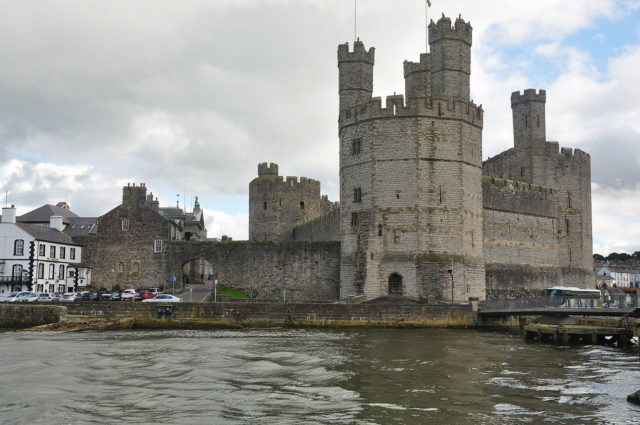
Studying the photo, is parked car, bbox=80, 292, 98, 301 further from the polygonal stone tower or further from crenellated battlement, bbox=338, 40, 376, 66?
crenellated battlement, bbox=338, 40, 376, 66

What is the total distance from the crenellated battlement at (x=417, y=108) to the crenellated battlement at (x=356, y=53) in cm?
517

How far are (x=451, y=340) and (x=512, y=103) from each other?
97.7ft

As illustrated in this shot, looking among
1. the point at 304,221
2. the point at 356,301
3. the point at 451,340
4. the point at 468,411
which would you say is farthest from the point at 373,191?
the point at 468,411

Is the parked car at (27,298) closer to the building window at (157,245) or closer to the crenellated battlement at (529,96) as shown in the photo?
the building window at (157,245)

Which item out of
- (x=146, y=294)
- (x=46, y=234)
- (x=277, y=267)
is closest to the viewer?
(x=146, y=294)

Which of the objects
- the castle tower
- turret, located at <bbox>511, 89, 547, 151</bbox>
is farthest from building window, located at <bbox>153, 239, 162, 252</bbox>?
turret, located at <bbox>511, 89, 547, 151</bbox>

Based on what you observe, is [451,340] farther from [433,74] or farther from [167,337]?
[433,74]

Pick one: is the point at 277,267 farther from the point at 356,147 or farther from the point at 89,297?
the point at 89,297

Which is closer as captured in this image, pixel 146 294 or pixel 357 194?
pixel 357 194

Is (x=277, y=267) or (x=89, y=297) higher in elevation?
(x=277, y=267)

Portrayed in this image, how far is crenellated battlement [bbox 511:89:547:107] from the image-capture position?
50531mm

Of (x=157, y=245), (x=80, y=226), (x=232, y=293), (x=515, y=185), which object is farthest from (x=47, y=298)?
(x=515, y=185)

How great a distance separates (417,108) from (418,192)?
4.56 m

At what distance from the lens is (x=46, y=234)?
143 ft
